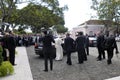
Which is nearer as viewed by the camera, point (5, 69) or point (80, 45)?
point (5, 69)

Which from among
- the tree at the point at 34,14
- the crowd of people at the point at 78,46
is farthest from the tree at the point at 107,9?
the crowd of people at the point at 78,46

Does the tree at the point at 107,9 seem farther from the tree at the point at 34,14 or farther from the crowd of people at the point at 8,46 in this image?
the crowd of people at the point at 8,46

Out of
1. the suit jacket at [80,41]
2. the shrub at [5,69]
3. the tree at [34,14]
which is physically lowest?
the shrub at [5,69]

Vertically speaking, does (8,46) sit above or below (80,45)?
above

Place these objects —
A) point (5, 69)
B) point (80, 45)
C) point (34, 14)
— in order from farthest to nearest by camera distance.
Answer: point (34, 14), point (80, 45), point (5, 69)

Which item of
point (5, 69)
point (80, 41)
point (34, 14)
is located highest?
point (34, 14)

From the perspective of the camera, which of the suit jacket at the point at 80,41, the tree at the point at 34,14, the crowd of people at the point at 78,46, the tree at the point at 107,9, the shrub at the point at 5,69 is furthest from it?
the tree at the point at 107,9

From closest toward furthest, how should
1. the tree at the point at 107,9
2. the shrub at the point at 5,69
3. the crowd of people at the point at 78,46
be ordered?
1. the shrub at the point at 5,69
2. the crowd of people at the point at 78,46
3. the tree at the point at 107,9

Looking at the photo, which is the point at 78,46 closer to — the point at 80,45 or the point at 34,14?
the point at 80,45

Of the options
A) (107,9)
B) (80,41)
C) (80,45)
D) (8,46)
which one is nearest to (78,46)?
(80,45)

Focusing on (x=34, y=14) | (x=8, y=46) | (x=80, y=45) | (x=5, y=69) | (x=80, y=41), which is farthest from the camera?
(x=34, y=14)

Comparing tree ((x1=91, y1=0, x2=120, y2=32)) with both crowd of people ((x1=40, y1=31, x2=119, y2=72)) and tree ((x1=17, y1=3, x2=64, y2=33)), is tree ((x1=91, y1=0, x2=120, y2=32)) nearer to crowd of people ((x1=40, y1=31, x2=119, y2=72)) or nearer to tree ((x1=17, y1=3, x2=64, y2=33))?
tree ((x1=17, y1=3, x2=64, y2=33))

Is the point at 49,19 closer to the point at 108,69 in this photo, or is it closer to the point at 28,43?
the point at 28,43

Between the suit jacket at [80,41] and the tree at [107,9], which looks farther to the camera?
the tree at [107,9]
